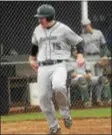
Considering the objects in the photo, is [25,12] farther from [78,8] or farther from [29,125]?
[29,125]

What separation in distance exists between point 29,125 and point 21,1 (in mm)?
3539

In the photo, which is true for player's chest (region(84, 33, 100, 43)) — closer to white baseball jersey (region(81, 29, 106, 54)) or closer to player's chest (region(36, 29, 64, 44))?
white baseball jersey (region(81, 29, 106, 54))

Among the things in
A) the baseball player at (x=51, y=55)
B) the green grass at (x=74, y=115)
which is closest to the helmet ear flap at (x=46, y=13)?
the baseball player at (x=51, y=55)

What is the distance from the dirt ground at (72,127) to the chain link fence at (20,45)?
1.10m

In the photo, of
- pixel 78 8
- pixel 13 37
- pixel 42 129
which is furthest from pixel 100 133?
pixel 78 8

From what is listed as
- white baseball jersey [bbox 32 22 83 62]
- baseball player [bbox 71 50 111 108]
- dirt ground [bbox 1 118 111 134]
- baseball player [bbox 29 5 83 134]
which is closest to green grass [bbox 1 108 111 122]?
baseball player [bbox 71 50 111 108]

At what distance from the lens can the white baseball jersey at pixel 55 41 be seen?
406 inches

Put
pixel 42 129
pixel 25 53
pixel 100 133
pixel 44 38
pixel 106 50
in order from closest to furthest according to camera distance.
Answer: pixel 44 38 < pixel 100 133 < pixel 42 129 < pixel 106 50 < pixel 25 53

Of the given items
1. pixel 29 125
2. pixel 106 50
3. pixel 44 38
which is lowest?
pixel 29 125

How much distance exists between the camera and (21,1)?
16.4 m

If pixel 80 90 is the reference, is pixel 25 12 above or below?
above

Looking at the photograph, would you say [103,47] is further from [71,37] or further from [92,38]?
[71,37]

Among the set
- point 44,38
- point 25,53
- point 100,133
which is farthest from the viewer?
point 25,53

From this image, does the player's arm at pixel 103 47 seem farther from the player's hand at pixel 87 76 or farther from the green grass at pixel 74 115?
the green grass at pixel 74 115
